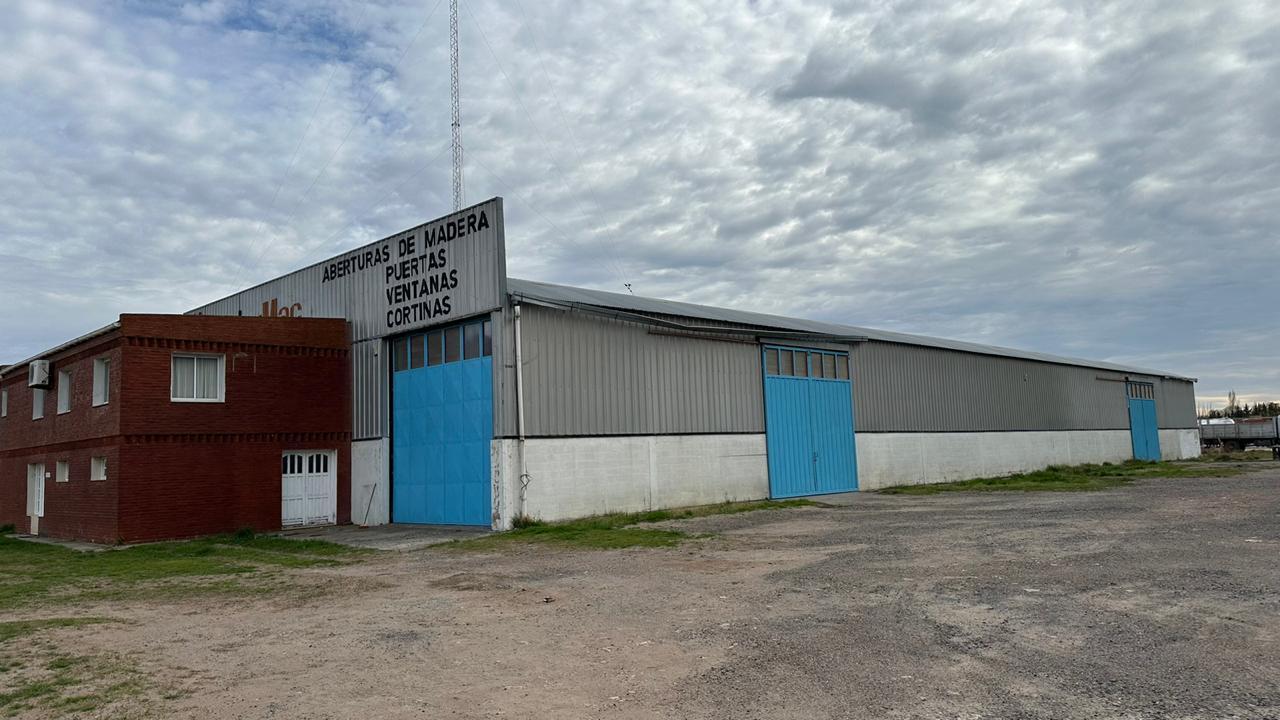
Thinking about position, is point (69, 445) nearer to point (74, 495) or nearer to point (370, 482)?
point (74, 495)

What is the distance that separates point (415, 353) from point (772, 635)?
1719 cm

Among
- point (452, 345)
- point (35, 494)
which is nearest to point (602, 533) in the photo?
point (452, 345)

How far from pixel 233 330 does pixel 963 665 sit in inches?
837

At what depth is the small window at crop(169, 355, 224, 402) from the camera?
22.5m

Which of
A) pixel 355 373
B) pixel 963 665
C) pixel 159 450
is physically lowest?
pixel 963 665

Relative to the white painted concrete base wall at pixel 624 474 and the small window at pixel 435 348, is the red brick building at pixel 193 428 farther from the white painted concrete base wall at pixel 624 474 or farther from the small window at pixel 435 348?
the white painted concrete base wall at pixel 624 474

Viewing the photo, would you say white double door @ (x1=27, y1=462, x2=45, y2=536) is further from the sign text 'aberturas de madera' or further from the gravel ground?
the gravel ground

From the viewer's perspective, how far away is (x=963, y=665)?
7.31m

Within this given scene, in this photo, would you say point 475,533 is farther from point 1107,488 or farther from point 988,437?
point 988,437

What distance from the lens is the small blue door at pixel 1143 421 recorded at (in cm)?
4984

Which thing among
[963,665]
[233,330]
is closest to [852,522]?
[963,665]

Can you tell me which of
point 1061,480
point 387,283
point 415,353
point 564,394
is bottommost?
point 1061,480

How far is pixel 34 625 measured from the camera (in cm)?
1020

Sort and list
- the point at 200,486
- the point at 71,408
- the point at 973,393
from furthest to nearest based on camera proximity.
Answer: the point at 973,393 < the point at 71,408 < the point at 200,486
